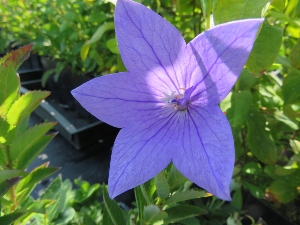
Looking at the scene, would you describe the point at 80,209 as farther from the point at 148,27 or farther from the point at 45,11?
the point at 45,11

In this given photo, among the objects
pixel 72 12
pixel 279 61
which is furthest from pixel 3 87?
pixel 72 12

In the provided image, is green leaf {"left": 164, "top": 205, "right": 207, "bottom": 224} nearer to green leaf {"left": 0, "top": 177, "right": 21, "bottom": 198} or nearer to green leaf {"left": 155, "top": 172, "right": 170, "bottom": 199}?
green leaf {"left": 155, "top": 172, "right": 170, "bottom": 199}

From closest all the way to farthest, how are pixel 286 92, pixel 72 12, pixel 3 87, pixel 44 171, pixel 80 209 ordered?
1. pixel 3 87
2. pixel 44 171
3. pixel 286 92
4. pixel 80 209
5. pixel 72 12

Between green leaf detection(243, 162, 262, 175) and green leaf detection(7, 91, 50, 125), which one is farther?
green leaf detection(243, 162, 262, 175)

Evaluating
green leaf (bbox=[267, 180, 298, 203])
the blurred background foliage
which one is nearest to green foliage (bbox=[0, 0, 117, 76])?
the blurred background foliage

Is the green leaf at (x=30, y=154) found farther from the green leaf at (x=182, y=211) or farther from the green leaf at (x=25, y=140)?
the green leaf at (x=182, y=211)

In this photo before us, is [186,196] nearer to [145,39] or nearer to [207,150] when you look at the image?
[207,150]

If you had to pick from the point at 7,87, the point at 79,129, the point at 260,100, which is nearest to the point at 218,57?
the point at 7,87
